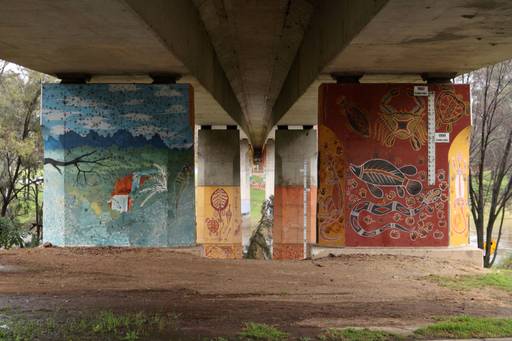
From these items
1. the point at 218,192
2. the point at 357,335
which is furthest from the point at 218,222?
the point at 357,335

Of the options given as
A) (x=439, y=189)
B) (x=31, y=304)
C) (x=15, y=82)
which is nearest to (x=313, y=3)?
(x=439, y=189)

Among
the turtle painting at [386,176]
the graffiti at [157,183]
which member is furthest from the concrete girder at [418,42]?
the graffiti at [157,183]

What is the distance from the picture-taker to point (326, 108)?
1295 cm

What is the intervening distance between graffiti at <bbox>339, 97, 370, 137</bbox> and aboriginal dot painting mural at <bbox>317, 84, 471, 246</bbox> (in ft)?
0.08

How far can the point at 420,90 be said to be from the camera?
506 inches

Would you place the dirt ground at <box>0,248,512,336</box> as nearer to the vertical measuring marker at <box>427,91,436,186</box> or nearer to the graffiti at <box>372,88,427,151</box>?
the vertical measuring marker at <box>427,91,436,186</box>

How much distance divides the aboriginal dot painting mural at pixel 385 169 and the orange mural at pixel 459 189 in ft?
0.08

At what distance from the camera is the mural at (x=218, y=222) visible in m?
28.9

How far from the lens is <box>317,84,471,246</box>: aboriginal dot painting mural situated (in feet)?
41.6

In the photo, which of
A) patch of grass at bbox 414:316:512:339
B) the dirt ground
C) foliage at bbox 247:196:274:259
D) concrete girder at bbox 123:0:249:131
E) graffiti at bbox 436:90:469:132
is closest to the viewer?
patch of grass at bbox 414:316:512:339

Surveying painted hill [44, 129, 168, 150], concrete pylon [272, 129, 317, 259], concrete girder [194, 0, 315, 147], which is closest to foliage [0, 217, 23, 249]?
painted hill [44, 129, 168, 150]

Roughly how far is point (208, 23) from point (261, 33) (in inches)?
48.2

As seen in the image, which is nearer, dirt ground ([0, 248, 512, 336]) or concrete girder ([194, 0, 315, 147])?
dirt ground ([0, 248, 512, 336])

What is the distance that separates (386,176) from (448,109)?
2.27 meters
